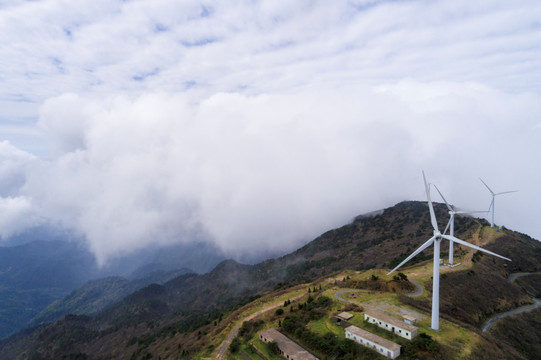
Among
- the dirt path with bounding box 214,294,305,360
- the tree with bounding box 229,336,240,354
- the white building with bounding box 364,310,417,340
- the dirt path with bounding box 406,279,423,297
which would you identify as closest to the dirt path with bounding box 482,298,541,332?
the dirt path with bounding box 406,279,423,297

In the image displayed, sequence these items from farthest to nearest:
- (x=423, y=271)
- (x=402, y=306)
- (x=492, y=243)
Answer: (x=492, y=243) < (x=423, y=271) < (x=402, y=306)

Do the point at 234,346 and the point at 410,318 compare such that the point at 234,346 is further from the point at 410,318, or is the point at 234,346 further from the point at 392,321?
the point at 410,318

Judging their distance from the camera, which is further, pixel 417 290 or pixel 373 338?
pixel 417 290

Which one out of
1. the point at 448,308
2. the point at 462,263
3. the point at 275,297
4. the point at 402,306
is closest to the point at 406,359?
the point at 402,306

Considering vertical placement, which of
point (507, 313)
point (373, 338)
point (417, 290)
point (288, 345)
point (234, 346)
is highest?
point (373, 338)

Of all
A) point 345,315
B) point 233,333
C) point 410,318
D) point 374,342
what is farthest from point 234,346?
point 410,318

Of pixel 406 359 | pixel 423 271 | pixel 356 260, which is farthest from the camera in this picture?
pixel 356 260

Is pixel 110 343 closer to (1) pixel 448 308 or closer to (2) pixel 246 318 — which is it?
(2) pixel 246 318
